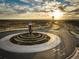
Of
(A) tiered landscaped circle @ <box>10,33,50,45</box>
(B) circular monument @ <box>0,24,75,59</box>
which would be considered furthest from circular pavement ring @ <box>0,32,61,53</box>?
(A) tiered landscaped circle @ <box>10,33,50,45</box>

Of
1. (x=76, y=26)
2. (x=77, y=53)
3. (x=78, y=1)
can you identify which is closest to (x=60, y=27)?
(x=76, y=26)

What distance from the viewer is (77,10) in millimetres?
12430

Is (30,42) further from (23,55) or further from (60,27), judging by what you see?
(60,27)

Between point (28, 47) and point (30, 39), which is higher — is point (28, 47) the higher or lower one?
the lower one

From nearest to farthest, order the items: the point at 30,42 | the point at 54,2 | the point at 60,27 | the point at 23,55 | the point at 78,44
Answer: the point at 23,55 → the point at 30,42 → the point at 78,44 → the point at 60,27 → the point at 54,2

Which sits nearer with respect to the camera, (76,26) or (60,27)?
(60,27)

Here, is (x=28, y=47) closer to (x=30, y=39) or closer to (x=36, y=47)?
(x=36, y=47)

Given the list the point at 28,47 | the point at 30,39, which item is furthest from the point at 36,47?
the point at 30,39

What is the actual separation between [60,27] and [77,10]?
2234 mm

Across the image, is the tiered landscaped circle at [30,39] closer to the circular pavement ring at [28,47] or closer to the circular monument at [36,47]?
the circular monument at [36,47]

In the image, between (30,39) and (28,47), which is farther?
(30,39)

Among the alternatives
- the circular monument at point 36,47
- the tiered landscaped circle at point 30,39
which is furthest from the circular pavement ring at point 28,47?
the tiered landscaped circle at point 30,39

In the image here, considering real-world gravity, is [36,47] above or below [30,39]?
below

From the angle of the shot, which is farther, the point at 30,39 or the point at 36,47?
the point at 30,39
